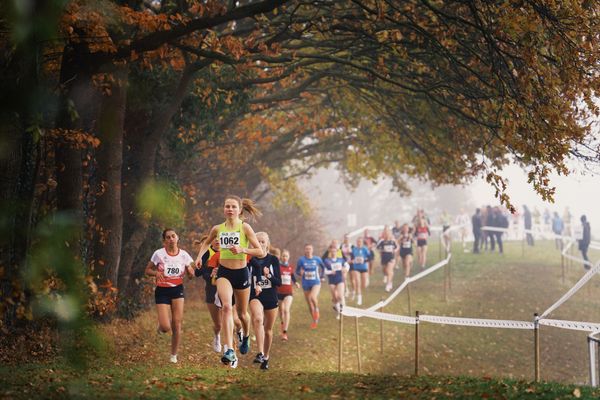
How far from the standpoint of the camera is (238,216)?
1097cm

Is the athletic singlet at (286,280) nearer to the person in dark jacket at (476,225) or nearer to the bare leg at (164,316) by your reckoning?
the bare leg at (164,316)

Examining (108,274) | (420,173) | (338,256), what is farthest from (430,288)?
(108,274)

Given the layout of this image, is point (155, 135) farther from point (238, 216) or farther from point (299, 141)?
point (299, 141)

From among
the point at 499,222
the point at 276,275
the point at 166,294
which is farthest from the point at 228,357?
the point at 499,222

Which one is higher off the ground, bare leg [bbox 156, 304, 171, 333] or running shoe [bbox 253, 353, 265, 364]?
bare leg [bbox 156, 304, 171, 333]

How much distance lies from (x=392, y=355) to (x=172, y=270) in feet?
26.1

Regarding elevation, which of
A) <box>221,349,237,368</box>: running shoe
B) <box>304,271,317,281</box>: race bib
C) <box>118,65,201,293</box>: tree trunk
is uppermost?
<box>118,65,201,293</box>: tree trunk

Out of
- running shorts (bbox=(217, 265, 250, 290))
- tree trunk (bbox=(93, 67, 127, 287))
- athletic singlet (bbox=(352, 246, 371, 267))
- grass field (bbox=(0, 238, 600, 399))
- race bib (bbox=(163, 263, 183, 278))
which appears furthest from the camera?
athletic singlet (bbox=(352, 246, 371, 267))

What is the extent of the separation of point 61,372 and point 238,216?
314 centimetres

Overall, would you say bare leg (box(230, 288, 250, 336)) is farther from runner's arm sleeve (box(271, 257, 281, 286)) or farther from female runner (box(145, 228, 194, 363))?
runner's arm sleeve (box(271, 257, 281, 286))

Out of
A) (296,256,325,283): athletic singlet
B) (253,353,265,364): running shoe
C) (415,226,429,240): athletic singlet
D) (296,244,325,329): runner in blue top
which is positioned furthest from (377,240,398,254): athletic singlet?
(253,353,265,364): running shoe

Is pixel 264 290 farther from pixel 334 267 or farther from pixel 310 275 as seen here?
pixel 334 267

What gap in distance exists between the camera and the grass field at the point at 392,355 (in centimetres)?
881

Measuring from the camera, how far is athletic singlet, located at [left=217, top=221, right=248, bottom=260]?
35.2ft
